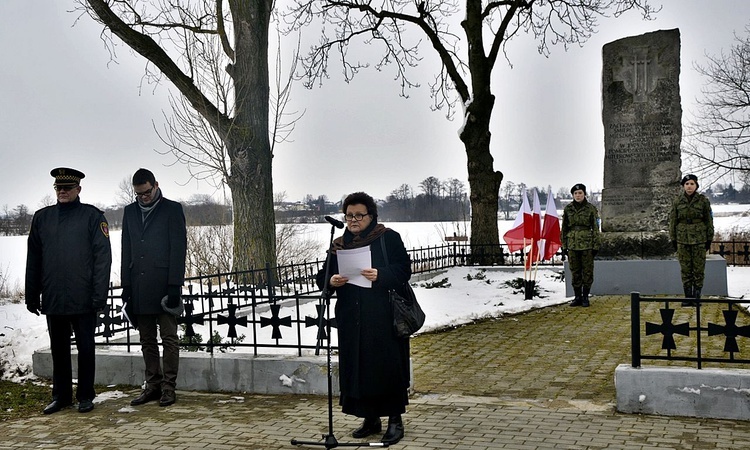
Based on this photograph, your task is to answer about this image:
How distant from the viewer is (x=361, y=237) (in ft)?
18.6

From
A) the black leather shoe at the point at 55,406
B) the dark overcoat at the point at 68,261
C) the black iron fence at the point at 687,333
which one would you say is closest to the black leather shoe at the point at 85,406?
the black leather shoe at the point at 55,406

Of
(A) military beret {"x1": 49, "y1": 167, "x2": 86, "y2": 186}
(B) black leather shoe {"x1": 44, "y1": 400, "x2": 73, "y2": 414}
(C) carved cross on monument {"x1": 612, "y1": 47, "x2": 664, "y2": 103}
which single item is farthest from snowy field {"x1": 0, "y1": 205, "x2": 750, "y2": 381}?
(C) carved cross on monument {"x1": 612, "y1": 47, "x2": 664, "y2": 103}

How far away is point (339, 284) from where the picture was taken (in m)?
5.49

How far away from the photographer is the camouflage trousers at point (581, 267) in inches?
506

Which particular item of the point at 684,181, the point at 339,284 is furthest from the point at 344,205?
the point at 684,181

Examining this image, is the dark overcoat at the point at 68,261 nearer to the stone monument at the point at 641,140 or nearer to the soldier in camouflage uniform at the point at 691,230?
the soldier in camouflage uniform at the point at 691,230

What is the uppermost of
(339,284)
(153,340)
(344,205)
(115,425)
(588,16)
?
(588,16)

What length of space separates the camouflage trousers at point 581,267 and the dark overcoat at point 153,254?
A: 25.5ft

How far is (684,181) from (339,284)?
7.49 metres

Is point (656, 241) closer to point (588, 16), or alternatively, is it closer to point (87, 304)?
point (588, 16)

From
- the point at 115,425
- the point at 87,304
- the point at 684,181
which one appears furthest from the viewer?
the point at 684,181

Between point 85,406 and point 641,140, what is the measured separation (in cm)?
1133

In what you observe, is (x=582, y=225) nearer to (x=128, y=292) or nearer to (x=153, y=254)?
(x=153, y=254)

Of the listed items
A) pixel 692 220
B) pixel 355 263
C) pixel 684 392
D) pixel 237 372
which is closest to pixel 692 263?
pixel 692 220
